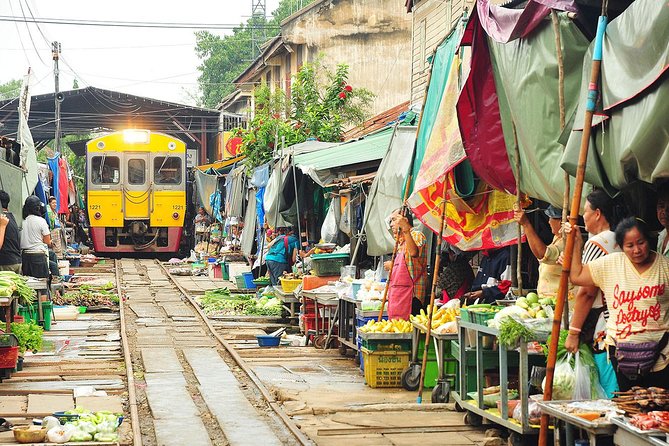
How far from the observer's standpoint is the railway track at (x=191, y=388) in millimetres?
7992

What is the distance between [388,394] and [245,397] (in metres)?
1.33

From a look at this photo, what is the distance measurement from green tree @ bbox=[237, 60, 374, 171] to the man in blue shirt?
482cm

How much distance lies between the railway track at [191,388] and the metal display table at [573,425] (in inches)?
82.9

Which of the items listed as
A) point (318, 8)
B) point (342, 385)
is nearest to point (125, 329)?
point (342, 385)

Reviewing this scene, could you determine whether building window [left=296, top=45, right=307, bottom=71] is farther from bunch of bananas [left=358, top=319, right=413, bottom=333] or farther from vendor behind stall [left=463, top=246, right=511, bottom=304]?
vendor behind stall [left=463, top=246, right=511, bottom=304]

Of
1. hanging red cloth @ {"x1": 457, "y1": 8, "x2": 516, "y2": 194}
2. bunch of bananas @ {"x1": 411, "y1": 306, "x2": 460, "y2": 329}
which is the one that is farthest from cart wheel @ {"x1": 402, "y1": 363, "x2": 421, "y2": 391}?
hanging red cloth @ {"x1": 457, "y1": 8, "x2": 516, "y2": 194}

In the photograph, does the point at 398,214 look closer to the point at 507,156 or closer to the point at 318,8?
the point at 507,156

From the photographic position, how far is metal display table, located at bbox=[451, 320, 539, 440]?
679 cm

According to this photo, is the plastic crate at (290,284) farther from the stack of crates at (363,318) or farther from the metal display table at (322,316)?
the stack of crates at (363,318)

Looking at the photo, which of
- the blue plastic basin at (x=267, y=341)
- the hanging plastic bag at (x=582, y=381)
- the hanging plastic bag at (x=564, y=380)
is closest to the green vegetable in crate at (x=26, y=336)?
the blue plastic basin at (x=267, y=341)

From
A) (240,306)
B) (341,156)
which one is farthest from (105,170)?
(341,156)

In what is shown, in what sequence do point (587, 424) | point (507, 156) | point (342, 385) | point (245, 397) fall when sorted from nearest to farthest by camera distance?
point (587, 424) < point (507, 156) < point (245, 397) < point (342, 385)

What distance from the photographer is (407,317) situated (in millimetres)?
10609

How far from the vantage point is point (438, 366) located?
9242mm
